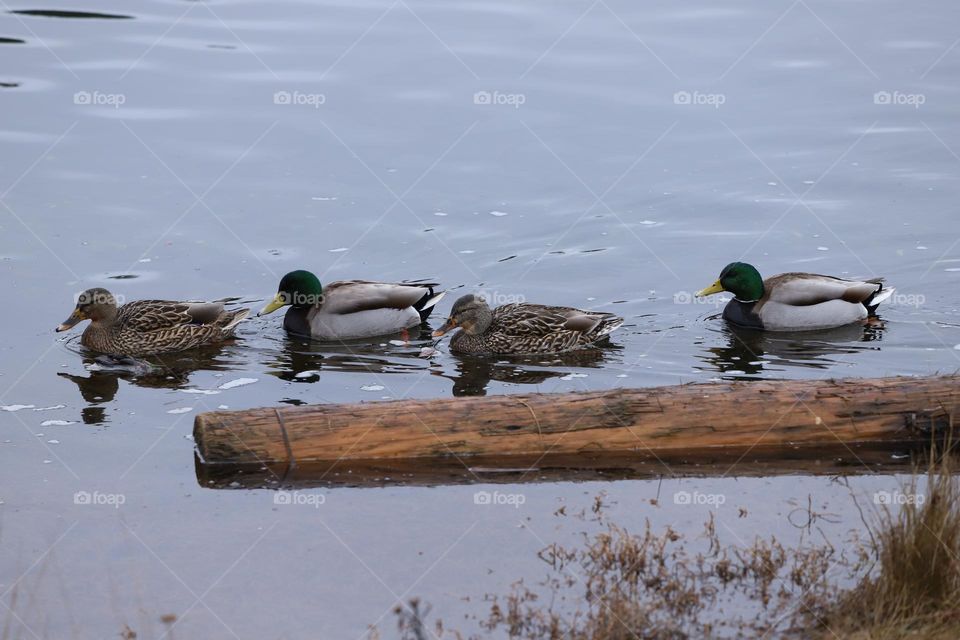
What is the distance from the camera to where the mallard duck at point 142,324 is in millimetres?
12352

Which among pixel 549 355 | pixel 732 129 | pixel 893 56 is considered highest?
pixel 893 56

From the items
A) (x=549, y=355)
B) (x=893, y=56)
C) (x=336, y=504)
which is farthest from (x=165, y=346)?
(x=893, y=56)

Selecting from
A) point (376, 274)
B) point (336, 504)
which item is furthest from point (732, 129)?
point (336, 504)

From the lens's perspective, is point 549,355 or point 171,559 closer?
point 171,559

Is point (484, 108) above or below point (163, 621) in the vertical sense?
above

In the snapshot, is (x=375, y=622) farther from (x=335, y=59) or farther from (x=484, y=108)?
(x=335, y=59)

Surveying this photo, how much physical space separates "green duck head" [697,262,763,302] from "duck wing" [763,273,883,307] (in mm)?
155

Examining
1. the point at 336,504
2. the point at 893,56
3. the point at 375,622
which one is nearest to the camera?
the point at 375,622

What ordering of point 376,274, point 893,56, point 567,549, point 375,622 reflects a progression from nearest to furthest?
1. point 375,622
2. point 567,549
3. point 376,274
4. point 893,56

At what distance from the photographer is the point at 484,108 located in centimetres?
1844

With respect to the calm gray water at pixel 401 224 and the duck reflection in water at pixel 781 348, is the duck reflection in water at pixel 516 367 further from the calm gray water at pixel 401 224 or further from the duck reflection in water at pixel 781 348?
the duck reflection in water at pixel 781 348

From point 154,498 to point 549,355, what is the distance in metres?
4.79

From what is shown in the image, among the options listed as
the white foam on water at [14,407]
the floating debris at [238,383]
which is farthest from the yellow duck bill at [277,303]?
the white foam on water at [14,407]

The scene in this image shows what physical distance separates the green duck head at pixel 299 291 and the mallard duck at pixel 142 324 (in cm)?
63
